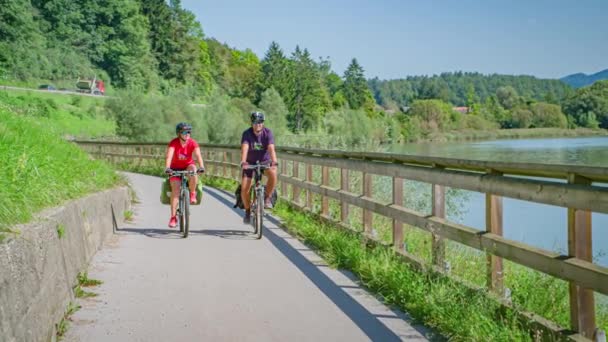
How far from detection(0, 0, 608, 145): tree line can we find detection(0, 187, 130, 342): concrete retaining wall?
36617 millimetres

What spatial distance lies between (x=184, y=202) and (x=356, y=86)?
475 ft

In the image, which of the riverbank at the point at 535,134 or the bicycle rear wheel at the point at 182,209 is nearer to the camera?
the bicycle rear wheel at the point at 182,209

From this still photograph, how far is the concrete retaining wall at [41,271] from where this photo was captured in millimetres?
4047

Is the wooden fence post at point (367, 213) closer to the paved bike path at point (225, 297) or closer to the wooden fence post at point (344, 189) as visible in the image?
the paved bike path at point (225, 297)

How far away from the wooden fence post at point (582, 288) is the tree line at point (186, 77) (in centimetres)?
3737

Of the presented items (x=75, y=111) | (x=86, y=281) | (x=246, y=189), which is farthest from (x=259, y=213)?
(x=75, y=111)

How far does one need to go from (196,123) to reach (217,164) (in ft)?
106

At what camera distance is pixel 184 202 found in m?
10.8

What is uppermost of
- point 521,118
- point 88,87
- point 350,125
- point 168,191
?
point 88,87

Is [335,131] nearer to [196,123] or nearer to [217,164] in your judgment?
[196,123]

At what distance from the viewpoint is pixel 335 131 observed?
78.3 meters

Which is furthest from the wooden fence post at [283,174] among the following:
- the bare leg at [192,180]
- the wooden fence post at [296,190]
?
the bare leg at [192,180]

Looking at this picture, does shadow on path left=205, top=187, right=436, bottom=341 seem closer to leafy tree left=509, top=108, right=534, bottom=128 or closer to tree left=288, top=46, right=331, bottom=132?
leafy tree left=509, top=108, right=534, bottom=128

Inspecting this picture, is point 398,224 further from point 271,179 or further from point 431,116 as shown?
point 431,116
